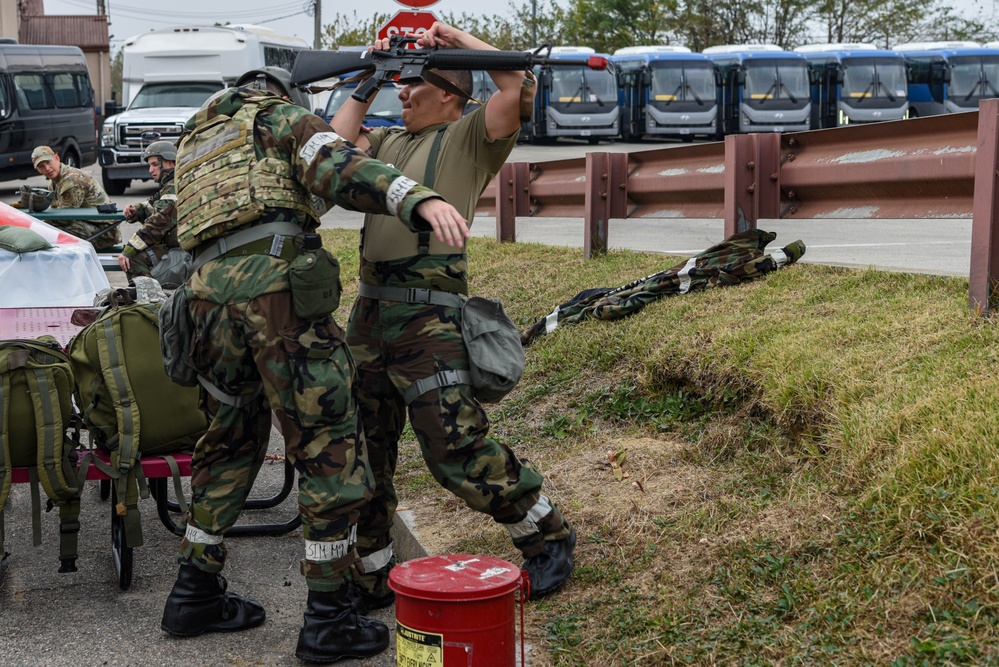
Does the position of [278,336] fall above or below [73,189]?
below

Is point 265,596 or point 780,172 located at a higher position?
point 780,172

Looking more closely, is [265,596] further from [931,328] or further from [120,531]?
[931,328]

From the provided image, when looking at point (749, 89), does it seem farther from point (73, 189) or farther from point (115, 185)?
point (73, 189)

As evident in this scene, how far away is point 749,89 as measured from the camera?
119ft

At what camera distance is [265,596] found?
14.5 feet

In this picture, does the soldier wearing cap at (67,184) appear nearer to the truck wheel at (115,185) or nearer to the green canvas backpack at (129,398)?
the green canvas backpack at (129,398)

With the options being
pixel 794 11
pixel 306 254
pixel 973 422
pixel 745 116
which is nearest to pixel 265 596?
pixel 306 254

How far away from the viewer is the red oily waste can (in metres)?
3.02

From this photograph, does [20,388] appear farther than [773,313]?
No

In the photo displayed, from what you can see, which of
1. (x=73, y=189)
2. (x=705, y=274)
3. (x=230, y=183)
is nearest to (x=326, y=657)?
(x=230, y=183)

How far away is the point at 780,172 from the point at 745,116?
102 feet

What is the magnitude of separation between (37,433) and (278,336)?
1161 mm

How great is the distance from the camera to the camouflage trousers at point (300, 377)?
370cm

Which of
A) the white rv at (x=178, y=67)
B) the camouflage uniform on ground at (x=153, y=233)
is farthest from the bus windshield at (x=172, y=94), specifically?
the camouflage uniform on ground at (x=153, y=233)
